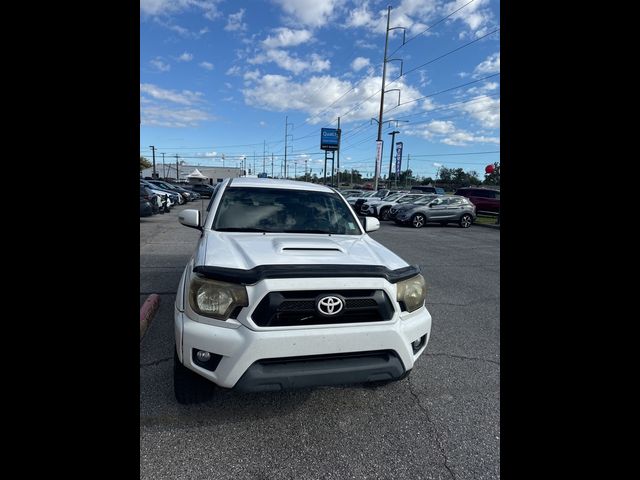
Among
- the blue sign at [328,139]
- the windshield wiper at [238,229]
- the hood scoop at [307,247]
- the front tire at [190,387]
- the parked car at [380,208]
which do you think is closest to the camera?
the front tire at [190,387]

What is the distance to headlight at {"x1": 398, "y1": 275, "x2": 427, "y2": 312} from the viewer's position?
7.56ft

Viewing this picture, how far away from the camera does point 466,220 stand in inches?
683

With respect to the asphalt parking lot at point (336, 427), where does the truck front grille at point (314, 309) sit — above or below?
above

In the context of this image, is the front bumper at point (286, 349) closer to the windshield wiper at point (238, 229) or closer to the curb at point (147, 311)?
the windshield wiper at point (238, 229)

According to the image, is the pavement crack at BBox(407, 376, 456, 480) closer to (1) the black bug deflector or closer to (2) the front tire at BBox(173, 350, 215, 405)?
(1) the black bug deflector

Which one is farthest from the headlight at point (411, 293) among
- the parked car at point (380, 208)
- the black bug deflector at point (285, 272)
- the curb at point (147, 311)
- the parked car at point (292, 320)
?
the parked car at point (380, 208)

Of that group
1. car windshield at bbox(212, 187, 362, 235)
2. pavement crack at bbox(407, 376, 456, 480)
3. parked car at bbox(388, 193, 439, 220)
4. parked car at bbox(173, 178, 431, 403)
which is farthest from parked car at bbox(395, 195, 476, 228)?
parked car at bbox(173, 178, 431, 403)

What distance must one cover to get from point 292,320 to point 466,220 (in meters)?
17.4

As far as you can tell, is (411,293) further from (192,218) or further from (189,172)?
(189,172)

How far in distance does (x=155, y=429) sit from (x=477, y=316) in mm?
4131

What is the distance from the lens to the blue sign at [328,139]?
48938 millimetres
